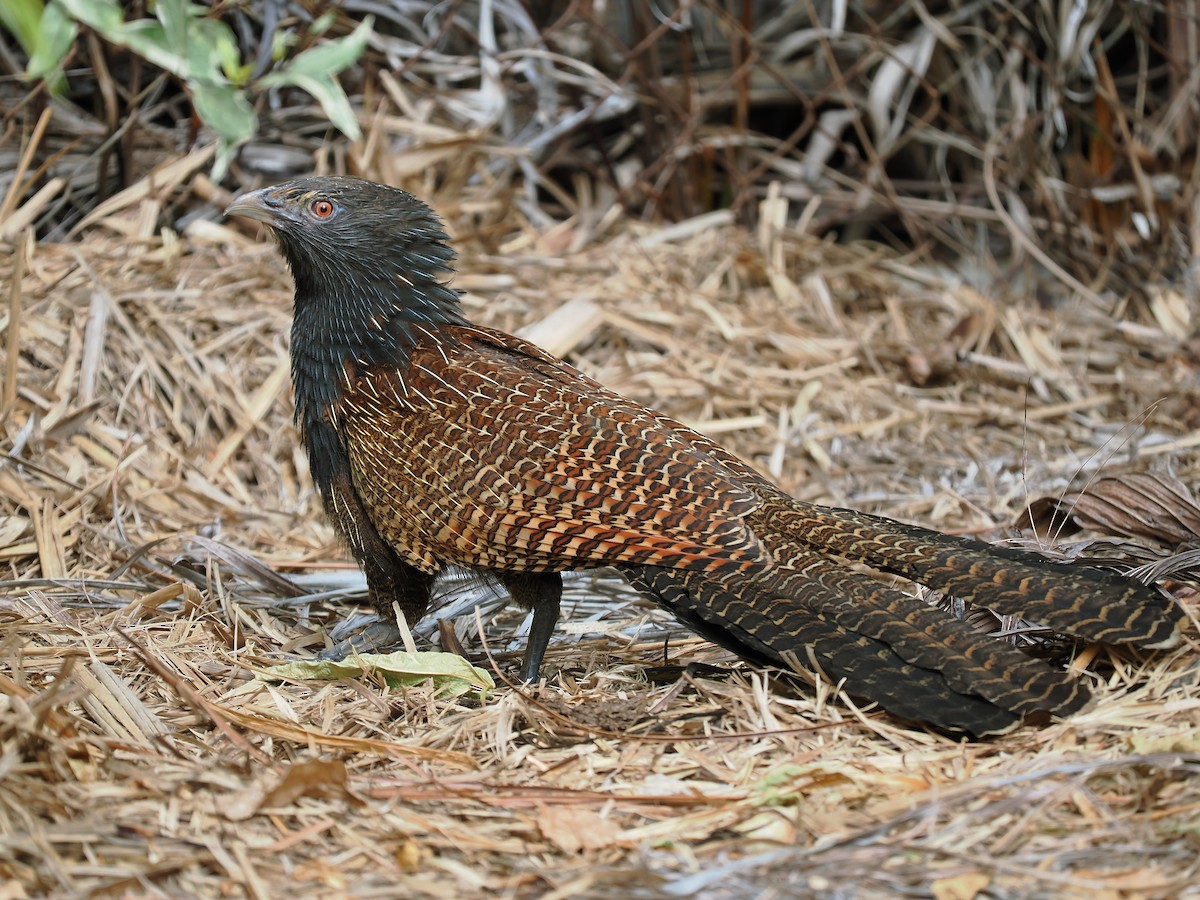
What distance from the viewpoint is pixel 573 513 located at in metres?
3.22

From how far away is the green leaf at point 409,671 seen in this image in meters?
3.28

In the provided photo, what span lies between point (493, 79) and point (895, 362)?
8.69 ft

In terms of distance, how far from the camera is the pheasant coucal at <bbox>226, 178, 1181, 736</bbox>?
9.21 ft

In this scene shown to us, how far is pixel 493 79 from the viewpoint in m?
6.52

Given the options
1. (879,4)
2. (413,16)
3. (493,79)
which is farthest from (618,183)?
(879,4)

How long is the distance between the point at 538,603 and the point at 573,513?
0.45m

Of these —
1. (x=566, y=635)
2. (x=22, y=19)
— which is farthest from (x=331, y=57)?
(x=22, y=19)

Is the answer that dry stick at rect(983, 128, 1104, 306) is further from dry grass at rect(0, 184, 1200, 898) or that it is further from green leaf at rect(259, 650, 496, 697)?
green leaf at rect(259, 650, 496, 697)

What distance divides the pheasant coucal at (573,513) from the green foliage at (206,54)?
138 centimetres

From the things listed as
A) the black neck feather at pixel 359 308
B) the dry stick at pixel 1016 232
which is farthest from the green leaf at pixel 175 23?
the dry stick at pixel 1016 232

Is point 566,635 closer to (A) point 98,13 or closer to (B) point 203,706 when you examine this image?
(B) point 203,706

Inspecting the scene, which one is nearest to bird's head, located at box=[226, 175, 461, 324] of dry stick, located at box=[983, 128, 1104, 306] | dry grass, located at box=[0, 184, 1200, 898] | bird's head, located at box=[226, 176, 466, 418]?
bird's head, located at box=[226, 176, 466, 418]

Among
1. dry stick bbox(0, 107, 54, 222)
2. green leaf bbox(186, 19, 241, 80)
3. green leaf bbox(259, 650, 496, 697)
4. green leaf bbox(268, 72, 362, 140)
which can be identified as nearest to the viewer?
green leaf bbox(259, 650, 496, 697)

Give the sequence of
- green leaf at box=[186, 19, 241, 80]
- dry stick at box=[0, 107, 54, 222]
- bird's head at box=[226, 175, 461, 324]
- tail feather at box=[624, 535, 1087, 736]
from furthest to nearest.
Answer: dry stick at box=[0, 107, 54, 222] → green leaf at box=[186, 19, 241, 80] → bird's head at box=[226, 175, 461, 324] → tail feather at box=[624, 535, 1087, 736]
